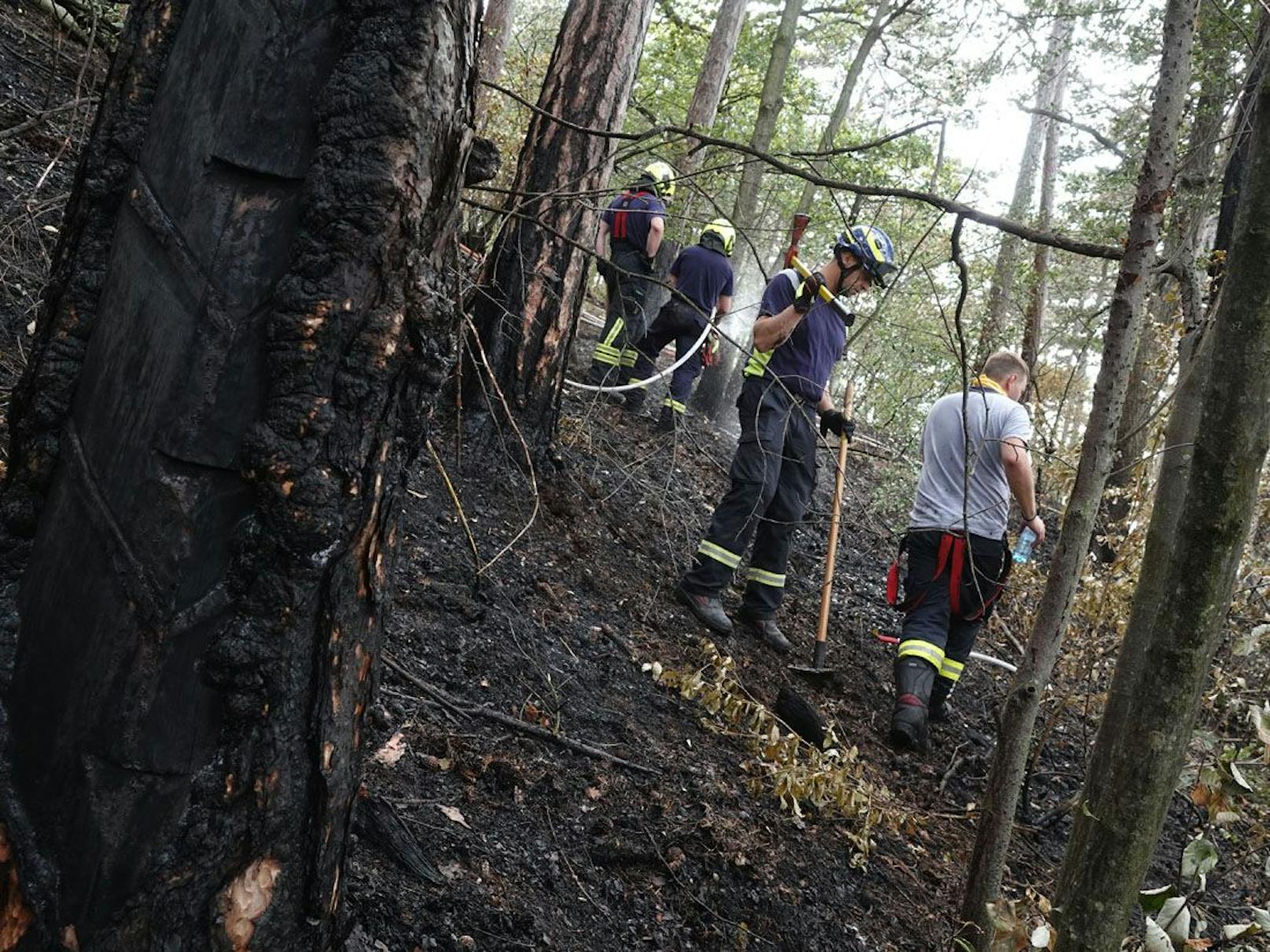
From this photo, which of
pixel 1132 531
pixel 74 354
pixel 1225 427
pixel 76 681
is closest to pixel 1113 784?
pixel 1225 427

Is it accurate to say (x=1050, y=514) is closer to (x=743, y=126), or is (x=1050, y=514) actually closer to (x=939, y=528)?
(x=939, y=528)

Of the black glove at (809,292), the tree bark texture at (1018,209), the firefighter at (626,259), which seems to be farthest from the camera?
the tree bark texture at (1018,209)

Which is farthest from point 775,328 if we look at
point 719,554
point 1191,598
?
point 1191,598

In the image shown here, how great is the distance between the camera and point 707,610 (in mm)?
5688

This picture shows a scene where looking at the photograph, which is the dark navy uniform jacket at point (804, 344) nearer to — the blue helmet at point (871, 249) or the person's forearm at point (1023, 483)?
the blue helmet at point (871, 249)

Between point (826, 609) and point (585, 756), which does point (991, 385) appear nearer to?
point (826, 609)

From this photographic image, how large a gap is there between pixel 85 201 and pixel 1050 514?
11103 mm

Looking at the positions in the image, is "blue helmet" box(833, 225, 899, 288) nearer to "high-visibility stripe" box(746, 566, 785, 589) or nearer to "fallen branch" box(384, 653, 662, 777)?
"high-visibility stripe" box(746, 566, 785, 589)

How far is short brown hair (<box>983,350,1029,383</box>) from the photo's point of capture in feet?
19.3

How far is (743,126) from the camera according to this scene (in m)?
15.5

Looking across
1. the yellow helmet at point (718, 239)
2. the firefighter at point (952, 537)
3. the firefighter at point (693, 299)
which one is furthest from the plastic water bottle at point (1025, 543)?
the yellow helmet at point (718, 239)

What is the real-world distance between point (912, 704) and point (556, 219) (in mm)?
3370

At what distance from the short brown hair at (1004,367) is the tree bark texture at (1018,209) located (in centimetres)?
211

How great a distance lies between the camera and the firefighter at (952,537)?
18.4 ft
